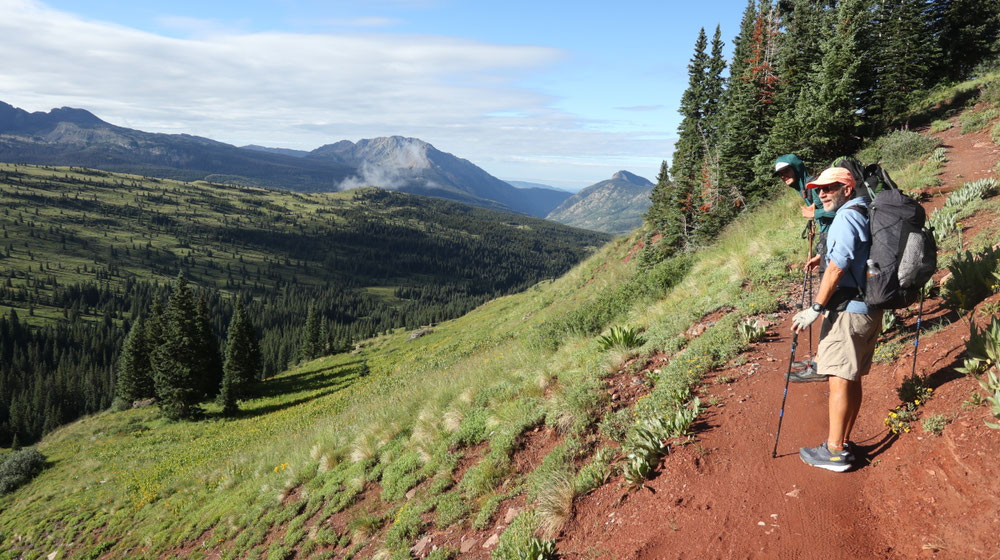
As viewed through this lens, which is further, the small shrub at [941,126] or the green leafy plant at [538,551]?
the small shrub at [941,126]

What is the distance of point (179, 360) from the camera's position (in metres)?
35.9

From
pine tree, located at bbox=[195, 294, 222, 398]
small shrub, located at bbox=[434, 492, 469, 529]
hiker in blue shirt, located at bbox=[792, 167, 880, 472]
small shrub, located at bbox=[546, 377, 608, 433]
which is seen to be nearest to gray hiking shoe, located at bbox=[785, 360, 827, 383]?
hiker in blue shirt, located at bbox=[792, 167, 880, 472]

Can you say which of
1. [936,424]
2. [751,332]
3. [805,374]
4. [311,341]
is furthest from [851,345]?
[311,341]

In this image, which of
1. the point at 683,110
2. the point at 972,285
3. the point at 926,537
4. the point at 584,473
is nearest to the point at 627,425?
the point at 584,473

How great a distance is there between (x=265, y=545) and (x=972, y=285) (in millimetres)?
12703

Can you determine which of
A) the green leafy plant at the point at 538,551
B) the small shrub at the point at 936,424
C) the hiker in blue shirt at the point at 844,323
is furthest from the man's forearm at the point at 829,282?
the green leafy plant at the point at 538,551

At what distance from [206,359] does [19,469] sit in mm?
14917

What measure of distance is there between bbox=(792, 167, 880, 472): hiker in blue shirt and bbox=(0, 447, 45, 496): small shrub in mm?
36112

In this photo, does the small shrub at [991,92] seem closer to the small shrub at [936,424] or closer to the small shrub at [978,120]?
the small shrub at [978,120]

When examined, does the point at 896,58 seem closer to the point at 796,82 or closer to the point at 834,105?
the point at 796,82

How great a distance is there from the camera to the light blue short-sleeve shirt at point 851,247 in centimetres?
411

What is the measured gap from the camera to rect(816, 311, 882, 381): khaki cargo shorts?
13.7ft

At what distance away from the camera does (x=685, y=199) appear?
29984 millimetres

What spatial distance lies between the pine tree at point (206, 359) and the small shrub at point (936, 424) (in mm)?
43718
